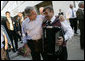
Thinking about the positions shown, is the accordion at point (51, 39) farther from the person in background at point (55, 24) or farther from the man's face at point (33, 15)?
the man's face at point (33, 15)

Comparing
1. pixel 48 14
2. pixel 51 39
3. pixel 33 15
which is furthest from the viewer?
pixel 33 15

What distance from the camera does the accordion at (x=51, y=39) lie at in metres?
3.06

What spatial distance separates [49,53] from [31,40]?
0.71 m

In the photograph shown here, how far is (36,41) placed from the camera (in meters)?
3.75

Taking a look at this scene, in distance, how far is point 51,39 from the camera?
10.2 feet

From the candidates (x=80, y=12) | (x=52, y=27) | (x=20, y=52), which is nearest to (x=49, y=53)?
(x=52, y=27)

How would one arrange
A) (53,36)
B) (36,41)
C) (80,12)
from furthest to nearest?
(80,12)
(36,41)
(53,36)

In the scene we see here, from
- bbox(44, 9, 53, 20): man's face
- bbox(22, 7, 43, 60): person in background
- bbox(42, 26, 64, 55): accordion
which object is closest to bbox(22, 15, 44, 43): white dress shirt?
bbox(22, 7, 43, 60): person in background

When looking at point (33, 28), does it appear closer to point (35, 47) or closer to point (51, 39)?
point (35, 47)

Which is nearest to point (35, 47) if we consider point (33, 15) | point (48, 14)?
point (33, 15)

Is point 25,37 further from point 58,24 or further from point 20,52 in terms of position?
Answer: point 20,52

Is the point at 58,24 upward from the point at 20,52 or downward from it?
upward

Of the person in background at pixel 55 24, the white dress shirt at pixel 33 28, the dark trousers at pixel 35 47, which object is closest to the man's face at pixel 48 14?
the person in background at pixel 55 24

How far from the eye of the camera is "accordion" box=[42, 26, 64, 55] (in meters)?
3.06
